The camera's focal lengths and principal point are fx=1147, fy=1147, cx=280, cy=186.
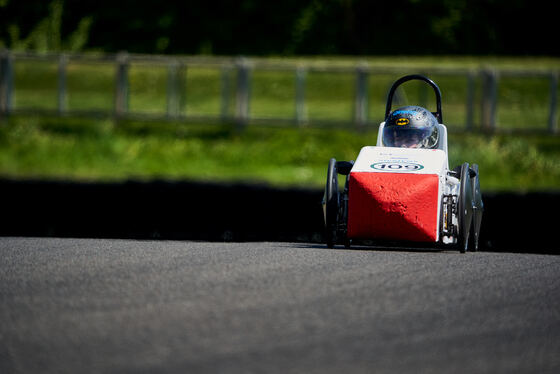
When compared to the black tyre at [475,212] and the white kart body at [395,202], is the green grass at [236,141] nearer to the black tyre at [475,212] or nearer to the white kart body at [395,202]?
the black tyre at [475,212]

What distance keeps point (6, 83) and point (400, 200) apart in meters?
22.9

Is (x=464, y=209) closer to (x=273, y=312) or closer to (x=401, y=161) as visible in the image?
(x=401, y=161)

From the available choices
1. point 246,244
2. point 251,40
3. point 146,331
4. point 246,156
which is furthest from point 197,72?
point 146,331

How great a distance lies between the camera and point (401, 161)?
37.4 feet

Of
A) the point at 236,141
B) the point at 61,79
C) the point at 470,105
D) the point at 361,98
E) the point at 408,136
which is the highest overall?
the point at 408,136

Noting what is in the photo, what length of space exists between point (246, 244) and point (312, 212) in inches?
309

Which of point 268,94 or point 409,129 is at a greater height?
point 409,129

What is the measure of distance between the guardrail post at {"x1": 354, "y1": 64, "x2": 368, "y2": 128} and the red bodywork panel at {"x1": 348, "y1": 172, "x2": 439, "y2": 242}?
65.0 ft

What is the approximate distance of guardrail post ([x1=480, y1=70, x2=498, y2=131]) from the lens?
30.5m

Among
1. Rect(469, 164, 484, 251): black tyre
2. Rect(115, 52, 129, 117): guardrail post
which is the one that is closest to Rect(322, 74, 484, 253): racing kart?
Rect(469, 164, 484, 251): black tyre

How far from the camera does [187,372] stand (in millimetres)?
5598

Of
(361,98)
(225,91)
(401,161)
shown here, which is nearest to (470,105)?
(361,98)

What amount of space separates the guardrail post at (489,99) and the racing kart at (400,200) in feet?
62.5

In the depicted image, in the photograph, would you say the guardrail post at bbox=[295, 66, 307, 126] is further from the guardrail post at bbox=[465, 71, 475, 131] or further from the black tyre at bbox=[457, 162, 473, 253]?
the black tyre at bbox=[457, 162, 473, 253]
